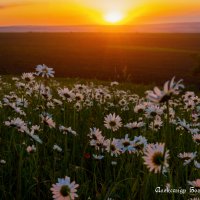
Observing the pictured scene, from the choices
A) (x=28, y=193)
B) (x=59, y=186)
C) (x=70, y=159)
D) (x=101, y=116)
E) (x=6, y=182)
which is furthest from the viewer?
(x=101, y=116)

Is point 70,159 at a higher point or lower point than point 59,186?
higher

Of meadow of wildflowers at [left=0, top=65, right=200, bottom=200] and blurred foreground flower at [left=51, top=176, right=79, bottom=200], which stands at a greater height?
meadow of wildflowers at [left=0, top=65, right=200, bottom=200]

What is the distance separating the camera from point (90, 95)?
788 cm

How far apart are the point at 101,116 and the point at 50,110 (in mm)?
740

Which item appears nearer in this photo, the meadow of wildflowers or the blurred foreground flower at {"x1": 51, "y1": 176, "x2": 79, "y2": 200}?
the blurred foreground flower at {"x1": 51, "y1": 176, "x2": 79, "y2": 200}

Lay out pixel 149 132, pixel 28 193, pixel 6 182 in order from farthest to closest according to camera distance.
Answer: pixel 149 132
pixel 6 182
pixel 28 193

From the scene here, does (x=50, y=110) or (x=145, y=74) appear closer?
(x=50, y=110)

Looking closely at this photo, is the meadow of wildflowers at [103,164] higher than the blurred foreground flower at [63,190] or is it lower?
higher

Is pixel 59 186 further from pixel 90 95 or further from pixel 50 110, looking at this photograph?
pixel 90 95

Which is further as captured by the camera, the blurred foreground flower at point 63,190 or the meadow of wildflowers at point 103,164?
the meadow of wildflowers at point 103,164

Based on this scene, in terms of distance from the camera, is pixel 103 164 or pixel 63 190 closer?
pixel 63 190

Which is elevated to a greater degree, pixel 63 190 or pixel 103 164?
pixel 103 164

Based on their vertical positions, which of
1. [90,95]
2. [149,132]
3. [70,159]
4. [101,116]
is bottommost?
[70,159]

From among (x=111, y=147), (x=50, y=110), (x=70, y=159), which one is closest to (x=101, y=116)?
(x=50, y=110)
